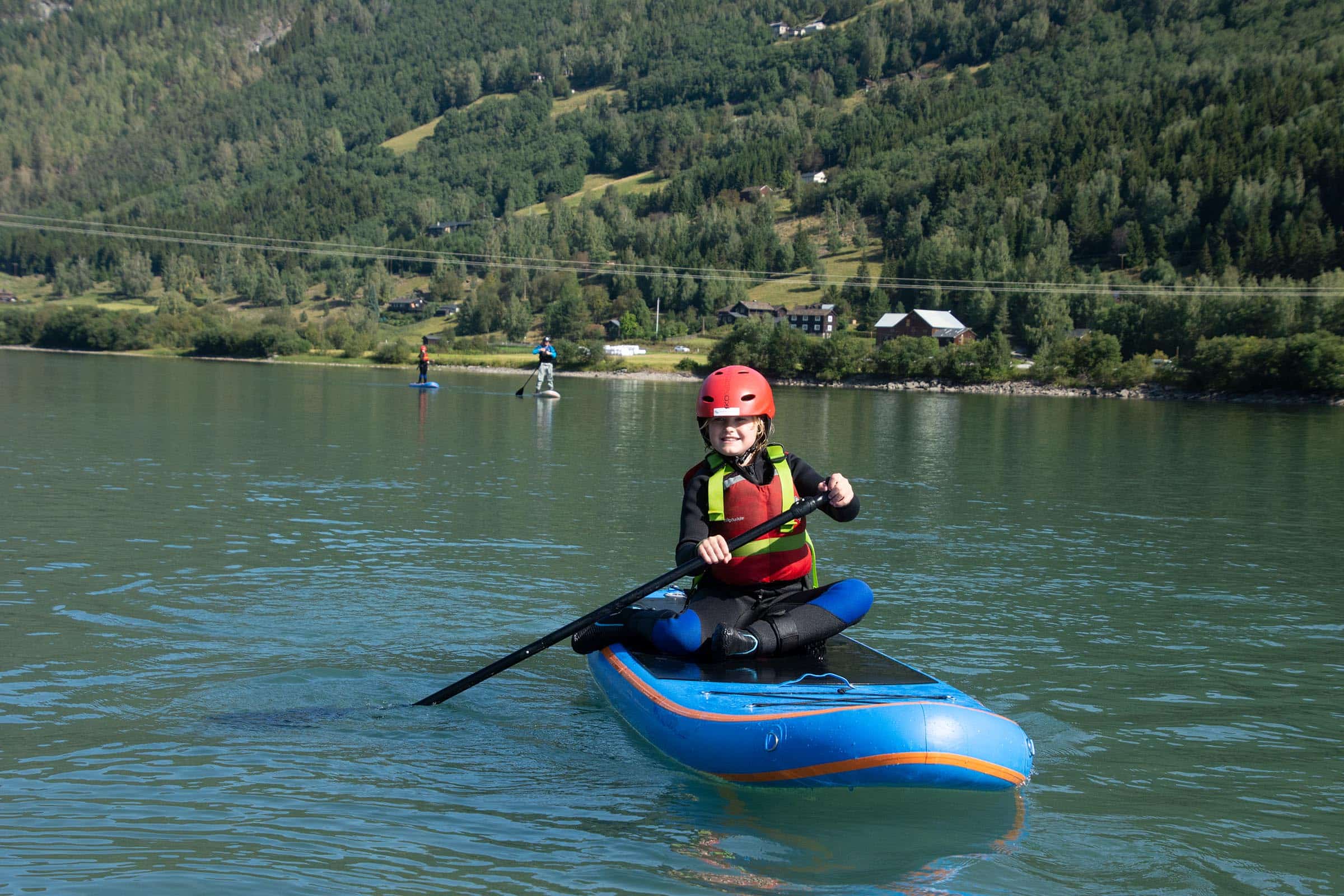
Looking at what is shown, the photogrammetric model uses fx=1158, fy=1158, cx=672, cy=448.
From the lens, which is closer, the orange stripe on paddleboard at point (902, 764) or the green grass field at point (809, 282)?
the orange stripe on paddleboard at point (902, 764)

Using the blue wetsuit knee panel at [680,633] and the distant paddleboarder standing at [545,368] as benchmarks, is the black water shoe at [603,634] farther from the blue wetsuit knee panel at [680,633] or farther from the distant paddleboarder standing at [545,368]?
Answer: the distant paddleboarder standing at [545,368]

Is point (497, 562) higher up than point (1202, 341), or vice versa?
point (1202, 341)

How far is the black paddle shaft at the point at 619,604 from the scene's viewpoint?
904 centimetres

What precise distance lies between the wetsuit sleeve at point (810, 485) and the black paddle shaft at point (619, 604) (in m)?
0.13

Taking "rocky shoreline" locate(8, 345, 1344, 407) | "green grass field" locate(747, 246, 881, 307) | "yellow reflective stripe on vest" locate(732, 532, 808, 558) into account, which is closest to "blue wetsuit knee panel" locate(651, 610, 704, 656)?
"yellow reflective stripe on vest" locate(732, 532, 808, 558)

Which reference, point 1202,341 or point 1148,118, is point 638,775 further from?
point 1148,118

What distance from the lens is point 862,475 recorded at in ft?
98.8

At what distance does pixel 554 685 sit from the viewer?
11.4m

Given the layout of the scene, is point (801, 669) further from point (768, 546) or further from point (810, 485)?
point (810, 485)

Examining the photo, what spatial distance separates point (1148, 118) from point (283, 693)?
208 meters

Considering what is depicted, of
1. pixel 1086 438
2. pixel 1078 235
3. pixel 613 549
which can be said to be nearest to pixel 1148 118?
pixel 1078 235

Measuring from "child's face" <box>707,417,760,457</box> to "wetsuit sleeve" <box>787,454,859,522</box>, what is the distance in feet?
1.26

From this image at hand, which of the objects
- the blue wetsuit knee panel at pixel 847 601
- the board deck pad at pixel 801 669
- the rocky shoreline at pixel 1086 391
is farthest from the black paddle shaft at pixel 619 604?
the rocky shoreline at pixel 1086 391

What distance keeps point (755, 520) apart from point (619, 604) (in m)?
1.38
